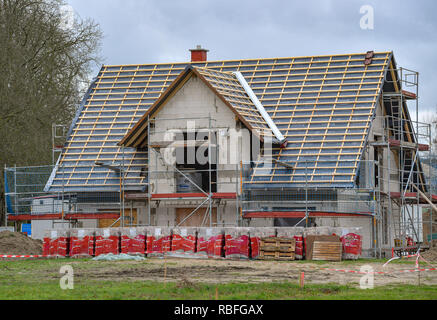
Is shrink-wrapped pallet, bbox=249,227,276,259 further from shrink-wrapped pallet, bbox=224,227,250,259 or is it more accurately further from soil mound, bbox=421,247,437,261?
soil mound, bbox=421,247,437,261

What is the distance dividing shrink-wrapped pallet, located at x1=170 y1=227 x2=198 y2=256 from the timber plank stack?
97.2 inches

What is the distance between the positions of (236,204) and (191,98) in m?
5.00

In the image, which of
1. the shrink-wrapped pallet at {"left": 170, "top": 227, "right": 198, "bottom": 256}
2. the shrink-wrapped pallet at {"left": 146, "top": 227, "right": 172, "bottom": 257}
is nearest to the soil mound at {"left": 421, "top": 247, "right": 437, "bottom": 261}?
the shrink-wrapped pallet at {"left": 170, "top": 227, "right": 198, "bottom": 256}

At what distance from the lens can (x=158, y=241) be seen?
98.4 ft

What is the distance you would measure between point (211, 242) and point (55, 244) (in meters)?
5.95

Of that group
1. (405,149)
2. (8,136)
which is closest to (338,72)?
(405,149)

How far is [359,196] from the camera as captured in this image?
103 ft

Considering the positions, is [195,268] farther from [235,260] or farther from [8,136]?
[8,136]

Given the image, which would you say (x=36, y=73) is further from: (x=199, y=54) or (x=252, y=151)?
(x=252, y=151)

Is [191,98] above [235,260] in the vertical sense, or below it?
above

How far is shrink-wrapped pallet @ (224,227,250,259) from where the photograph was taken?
29.0 meters

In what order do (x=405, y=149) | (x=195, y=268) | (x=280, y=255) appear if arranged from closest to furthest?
(x=195, y=268), (x=280, y=255), (x=405, y=149)

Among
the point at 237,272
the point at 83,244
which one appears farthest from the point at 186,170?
the point at 237,272

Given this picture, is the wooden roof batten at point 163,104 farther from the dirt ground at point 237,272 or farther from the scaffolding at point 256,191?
the dirt ground at point 237,272
